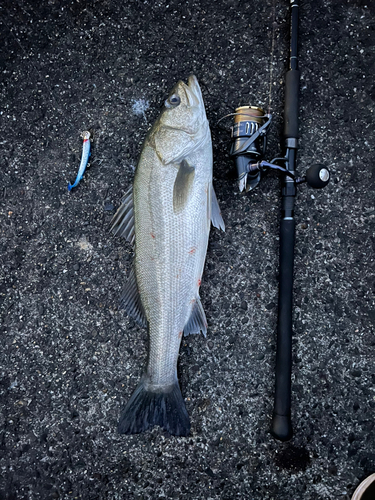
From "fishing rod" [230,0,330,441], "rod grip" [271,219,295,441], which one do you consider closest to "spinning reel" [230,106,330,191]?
"fishing rod" [230,0,330,441]

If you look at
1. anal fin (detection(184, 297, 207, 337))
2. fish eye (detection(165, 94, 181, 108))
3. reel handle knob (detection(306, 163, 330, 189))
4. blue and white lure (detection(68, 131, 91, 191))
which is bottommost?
anal fin (detection(184, 297, 207, 337))

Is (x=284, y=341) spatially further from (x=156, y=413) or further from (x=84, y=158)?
(x=84, y=158)

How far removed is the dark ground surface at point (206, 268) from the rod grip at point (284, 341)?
131 mm

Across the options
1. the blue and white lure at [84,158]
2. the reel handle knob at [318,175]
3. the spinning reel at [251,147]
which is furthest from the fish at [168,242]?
the reel handle knob at [318,175]

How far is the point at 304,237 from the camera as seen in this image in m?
2.44

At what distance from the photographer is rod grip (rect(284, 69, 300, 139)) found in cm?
232

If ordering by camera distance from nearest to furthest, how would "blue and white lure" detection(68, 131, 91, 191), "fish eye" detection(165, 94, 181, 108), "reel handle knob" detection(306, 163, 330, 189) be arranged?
1. "reel handle knob" detection(306, 163, 330, 189)
2. "fish eye" detection(165, 94, 181, 108)
3. "blue and white lure" detection(68, 131, 91, 191)

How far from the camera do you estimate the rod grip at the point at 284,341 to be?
2.26 metres

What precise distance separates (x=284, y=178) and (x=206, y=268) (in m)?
0.77

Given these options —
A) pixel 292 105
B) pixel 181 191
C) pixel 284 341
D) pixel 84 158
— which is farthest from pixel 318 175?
pixel 84 158

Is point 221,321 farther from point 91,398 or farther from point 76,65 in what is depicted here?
point 76,65

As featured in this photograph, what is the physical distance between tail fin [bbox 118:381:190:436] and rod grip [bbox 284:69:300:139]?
175 cm

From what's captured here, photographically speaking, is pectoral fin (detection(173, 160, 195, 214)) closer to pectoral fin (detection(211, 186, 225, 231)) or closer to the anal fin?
pectoral fin (detection(211, 186, 225, 231))

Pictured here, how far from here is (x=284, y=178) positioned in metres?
2.30
